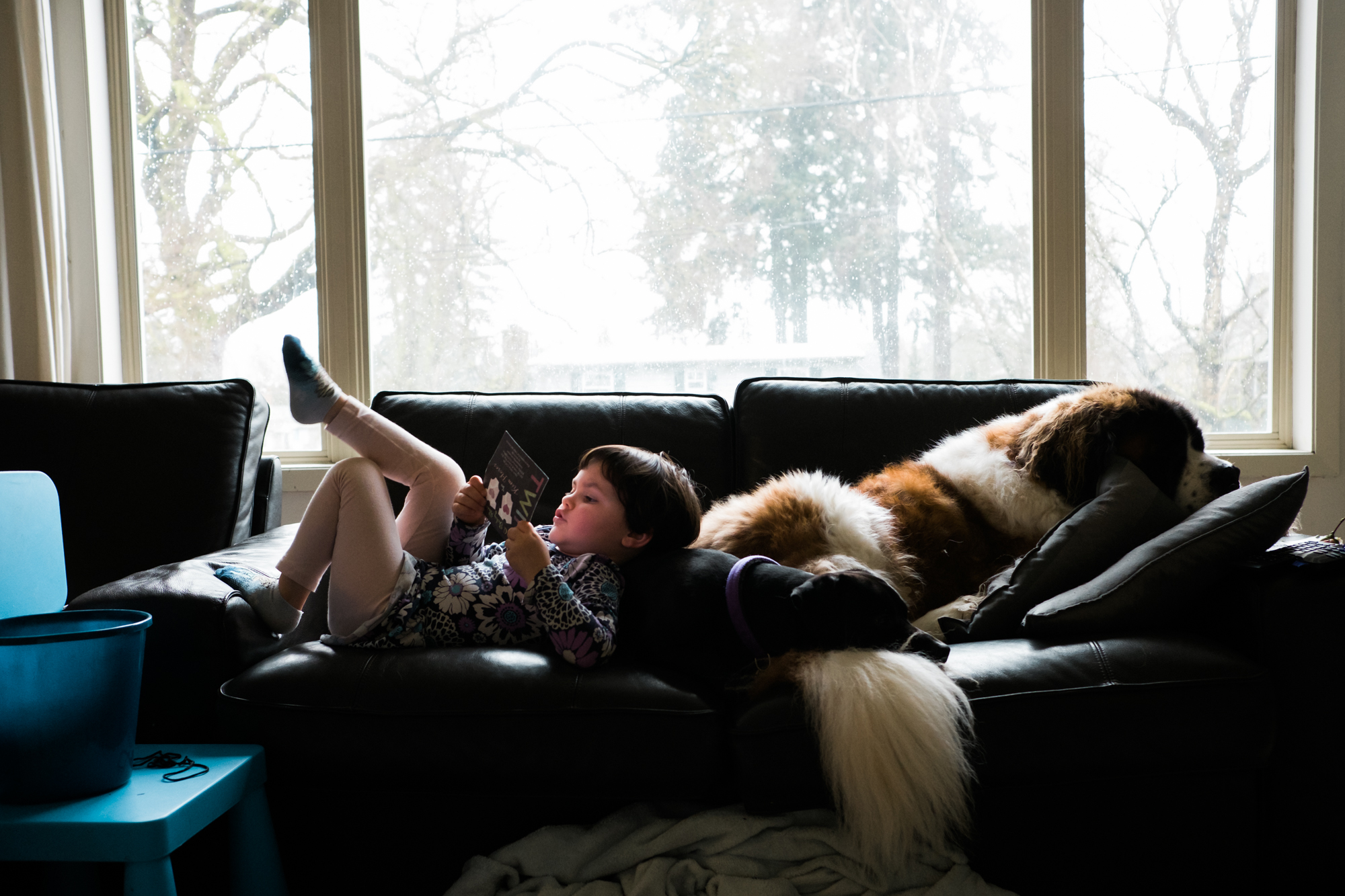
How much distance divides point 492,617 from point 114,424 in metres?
1.15

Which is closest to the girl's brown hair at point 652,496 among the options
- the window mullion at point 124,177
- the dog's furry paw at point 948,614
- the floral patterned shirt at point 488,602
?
the floral patterned shirt at point 488,602

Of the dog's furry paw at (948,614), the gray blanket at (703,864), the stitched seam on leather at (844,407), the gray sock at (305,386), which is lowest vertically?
the gray blanket at (703,864)

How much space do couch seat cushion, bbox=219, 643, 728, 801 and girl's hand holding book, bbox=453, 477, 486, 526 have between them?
1.30 ft

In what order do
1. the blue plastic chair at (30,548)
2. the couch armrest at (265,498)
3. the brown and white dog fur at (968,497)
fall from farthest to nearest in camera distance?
the couch armrest at (265,498) → the brown and white dog fur at (968,497) → the blue plastic chair at (30,548)

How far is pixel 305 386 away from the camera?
1.56 metres

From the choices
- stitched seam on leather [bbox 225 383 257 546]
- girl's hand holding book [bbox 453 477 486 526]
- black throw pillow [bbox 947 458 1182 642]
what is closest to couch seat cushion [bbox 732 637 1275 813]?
black throw pillow [bbox 947 458 1182 642]

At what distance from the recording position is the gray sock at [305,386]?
1.55 m

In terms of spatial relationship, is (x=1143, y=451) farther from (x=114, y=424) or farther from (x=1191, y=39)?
(x=114, y=424)

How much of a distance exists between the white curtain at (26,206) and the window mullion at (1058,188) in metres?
2.95

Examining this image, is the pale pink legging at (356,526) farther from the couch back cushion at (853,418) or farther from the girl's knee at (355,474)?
the couch back cushion at (853,418)

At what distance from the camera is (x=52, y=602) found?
1344 millimetres

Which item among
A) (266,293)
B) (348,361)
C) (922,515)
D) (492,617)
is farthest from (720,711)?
(266,293)

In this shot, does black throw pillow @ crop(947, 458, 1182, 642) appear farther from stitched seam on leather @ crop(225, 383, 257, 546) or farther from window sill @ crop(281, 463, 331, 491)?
window sill @ crop(281, 463, 331, 491)

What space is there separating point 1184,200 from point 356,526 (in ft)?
8.44
